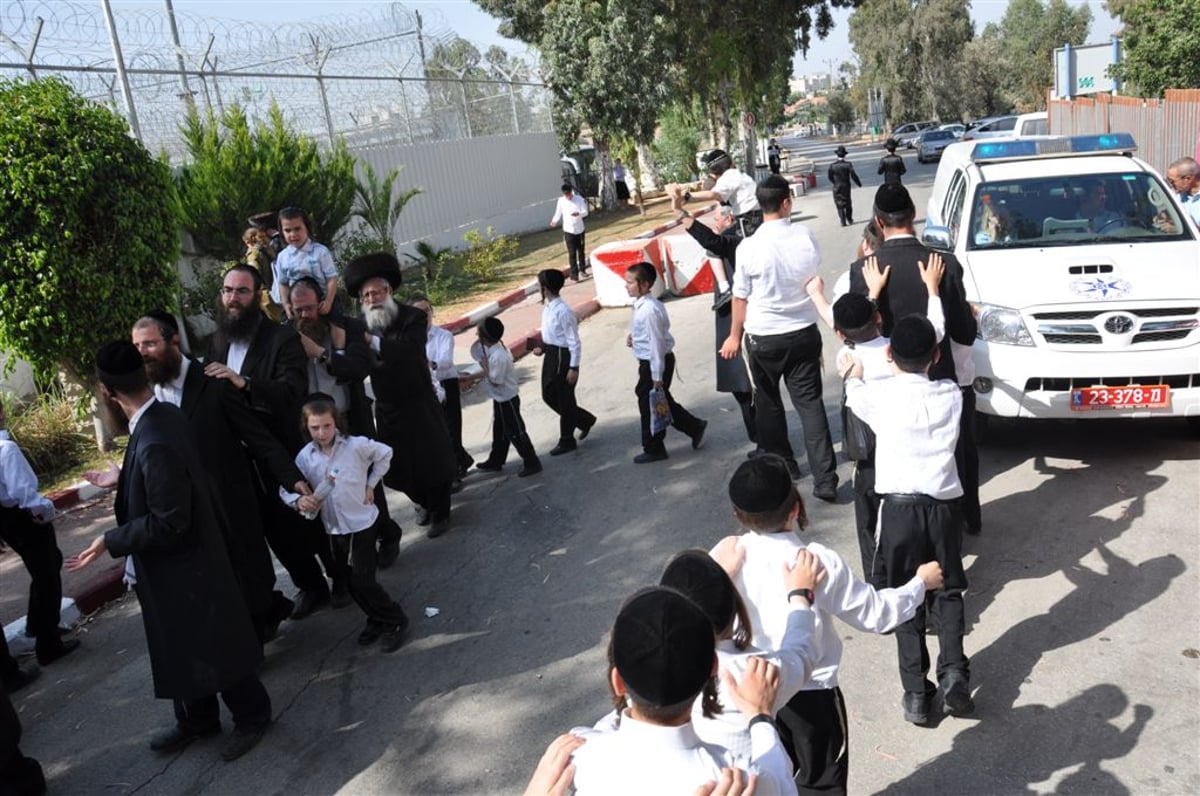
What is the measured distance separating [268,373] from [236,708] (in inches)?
70.2

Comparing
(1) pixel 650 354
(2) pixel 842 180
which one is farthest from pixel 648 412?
(2) pixel 842 180

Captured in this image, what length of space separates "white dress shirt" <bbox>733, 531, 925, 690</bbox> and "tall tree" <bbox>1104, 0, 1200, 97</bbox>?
2140 cm

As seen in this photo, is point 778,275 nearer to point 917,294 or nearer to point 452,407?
point 917,294

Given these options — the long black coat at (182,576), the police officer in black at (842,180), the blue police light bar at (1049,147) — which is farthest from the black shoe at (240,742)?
the police officer in black at (842,180)

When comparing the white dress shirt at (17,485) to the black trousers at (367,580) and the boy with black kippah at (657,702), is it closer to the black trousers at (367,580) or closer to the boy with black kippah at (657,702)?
the black trousers at (367,580)

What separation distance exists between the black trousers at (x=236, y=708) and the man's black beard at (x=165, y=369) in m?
1.46

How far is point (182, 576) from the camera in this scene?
13.0 ft

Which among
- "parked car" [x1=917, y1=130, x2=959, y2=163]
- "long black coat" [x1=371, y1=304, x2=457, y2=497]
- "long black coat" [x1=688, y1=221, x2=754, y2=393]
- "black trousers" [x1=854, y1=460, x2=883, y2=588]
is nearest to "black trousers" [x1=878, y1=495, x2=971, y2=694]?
"black trousers" [x1=854, y1=460, x2=883, y2=588]

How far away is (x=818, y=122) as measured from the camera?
535 feet

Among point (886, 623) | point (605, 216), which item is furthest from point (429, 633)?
point (605, 216)

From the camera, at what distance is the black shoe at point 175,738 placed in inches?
170

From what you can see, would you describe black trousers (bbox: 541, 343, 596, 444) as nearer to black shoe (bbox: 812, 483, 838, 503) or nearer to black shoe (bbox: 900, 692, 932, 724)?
black shoe (bbox: 812, 483, 838, 503)

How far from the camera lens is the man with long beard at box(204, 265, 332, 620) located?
5.05 meters

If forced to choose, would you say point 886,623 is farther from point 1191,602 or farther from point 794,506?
point 1191,602
